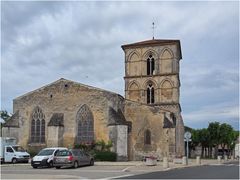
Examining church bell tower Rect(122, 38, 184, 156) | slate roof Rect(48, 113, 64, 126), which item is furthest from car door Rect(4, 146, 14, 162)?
church bell tower Rect(122, 38, 184, 156)

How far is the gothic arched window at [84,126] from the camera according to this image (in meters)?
44.5

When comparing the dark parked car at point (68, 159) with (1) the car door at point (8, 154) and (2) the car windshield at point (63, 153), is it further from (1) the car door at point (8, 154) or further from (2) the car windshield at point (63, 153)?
(1) the car door at point (8, 154)

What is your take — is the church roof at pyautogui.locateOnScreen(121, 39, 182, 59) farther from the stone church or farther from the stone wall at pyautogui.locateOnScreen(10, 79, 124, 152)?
the stone wall at pyautogui.locateOnScreen(10, 79, 124, 152)

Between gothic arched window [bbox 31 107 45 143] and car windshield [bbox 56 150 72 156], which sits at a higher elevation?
gothic arched window [bbox 31 107 45 143]

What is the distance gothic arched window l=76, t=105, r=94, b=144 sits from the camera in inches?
1753

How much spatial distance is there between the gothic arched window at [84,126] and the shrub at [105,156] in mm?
2658

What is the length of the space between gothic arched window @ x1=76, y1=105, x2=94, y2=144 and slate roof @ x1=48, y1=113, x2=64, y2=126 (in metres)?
1.81

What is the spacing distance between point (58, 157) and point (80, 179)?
10.2 metres

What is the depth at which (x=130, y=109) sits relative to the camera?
153ft

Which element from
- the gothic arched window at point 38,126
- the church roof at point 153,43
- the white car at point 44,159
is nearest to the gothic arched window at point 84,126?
the gothic arched window at point 38,126

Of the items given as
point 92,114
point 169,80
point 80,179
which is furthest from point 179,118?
point 80,179

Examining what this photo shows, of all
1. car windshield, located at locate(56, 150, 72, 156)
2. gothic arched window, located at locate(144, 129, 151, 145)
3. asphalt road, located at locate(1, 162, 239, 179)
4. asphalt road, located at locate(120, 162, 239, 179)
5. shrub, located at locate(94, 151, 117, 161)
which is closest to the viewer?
asphalt road, located at locate(120, 162, 239, 179)

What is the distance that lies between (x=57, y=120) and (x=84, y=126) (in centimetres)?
296

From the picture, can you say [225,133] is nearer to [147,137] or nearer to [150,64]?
[150,64]
